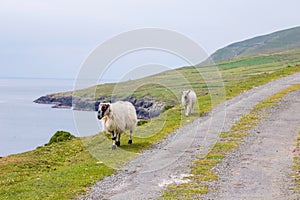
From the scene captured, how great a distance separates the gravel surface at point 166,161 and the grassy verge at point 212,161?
0.39 metres

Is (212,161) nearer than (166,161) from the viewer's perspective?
Yes

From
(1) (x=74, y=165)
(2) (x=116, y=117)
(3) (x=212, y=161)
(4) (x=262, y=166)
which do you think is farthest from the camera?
(2) (x=116, y=117)

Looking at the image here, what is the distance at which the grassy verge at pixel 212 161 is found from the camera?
41.6 ft

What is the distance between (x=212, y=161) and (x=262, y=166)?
2.11 metres

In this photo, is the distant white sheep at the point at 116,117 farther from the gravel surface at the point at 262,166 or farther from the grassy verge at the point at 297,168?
the grassy verge at the point at 297,168

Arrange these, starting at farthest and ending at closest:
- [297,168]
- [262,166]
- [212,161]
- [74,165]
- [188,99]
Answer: [188,99]
[74,165]
[212,161]
[262,166]
[297,168]

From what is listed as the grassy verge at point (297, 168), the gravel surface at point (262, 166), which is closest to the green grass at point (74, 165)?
the gravel surface at point (262, 166)

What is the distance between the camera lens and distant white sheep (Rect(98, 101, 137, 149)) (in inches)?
755

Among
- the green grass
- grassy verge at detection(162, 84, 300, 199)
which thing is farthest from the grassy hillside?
the green grass

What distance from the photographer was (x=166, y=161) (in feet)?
55.5

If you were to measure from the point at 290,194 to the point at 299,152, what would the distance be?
5643 mm

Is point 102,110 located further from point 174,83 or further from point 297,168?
point 174,83

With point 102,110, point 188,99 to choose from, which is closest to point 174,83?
point 188,99

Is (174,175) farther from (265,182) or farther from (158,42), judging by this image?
(158,42)
